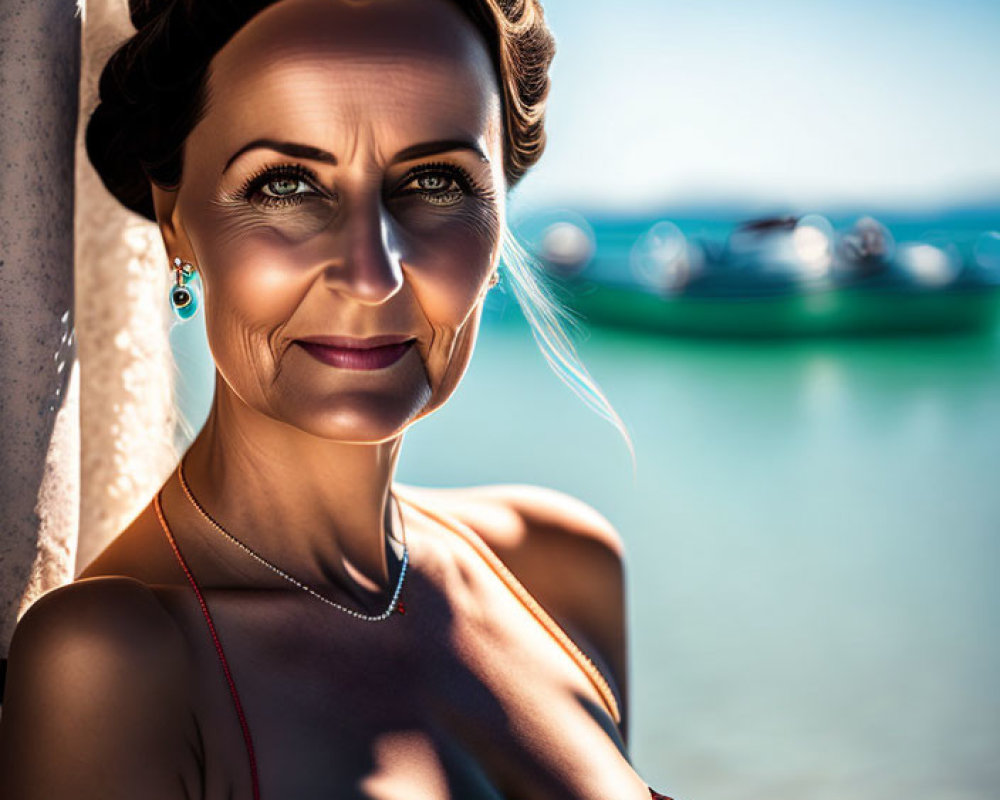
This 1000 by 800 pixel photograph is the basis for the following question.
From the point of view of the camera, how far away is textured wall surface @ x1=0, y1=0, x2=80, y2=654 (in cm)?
107

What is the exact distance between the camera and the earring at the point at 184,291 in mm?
1088

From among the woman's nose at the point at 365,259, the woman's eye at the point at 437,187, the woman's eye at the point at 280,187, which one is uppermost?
the woman's eye at the point at 437,187

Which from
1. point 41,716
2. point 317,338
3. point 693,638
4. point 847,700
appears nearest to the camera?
point 41,716

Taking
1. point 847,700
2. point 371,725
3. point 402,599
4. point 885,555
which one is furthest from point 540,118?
point 885,555

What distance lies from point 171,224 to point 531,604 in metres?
0.50

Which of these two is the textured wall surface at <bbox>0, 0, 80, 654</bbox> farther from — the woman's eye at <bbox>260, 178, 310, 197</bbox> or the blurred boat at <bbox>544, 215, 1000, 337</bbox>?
the blurred boat at <bbox>544, 215, 1000, 337</bbox>

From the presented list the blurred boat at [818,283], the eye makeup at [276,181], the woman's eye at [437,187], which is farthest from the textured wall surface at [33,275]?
the blurred boat at [818,283]

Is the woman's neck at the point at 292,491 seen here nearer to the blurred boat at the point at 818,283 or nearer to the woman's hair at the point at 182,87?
the woman's hair at the point at 182,87

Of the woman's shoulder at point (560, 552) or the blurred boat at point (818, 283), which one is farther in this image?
the blurred boat at point (818, 283)

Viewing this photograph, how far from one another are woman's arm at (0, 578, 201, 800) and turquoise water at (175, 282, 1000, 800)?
643 mm

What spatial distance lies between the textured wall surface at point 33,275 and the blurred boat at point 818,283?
7269 millimetres

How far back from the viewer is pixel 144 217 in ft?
4.04

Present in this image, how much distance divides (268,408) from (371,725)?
0.26 meters

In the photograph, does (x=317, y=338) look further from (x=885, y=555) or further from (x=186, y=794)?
(x=885, y=555)
